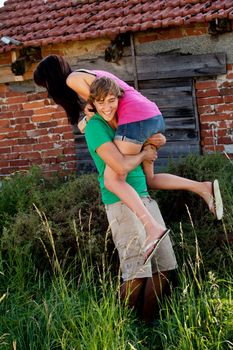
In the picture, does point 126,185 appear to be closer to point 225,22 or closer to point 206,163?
point 206,163

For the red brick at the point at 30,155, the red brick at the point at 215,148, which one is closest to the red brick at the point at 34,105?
the red brick at the point at 30,155

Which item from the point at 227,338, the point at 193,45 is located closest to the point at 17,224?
the point at 227,338

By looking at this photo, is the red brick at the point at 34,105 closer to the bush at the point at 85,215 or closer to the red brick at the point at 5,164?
the red brick at the point at 5,164

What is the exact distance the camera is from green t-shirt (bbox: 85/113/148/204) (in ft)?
14.6

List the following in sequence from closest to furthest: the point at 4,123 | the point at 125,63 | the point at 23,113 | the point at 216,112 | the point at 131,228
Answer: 1. the point at 131,228
2. the point at 216,112
3. the point at 125,63
4. the point at 23,113
5. the point at 4,123

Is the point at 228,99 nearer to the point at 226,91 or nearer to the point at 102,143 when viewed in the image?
the point at 226,91

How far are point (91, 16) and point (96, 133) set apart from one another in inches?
185

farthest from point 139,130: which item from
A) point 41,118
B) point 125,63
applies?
point 41,118

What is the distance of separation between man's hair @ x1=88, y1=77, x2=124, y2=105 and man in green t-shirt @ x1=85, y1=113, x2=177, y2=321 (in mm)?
204

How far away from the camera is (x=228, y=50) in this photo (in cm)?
789

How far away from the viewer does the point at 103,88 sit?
173 inches

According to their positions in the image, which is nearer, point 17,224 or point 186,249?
point 186,249

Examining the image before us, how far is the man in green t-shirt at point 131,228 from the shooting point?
4414 mm

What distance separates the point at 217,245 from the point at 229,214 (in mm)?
329
